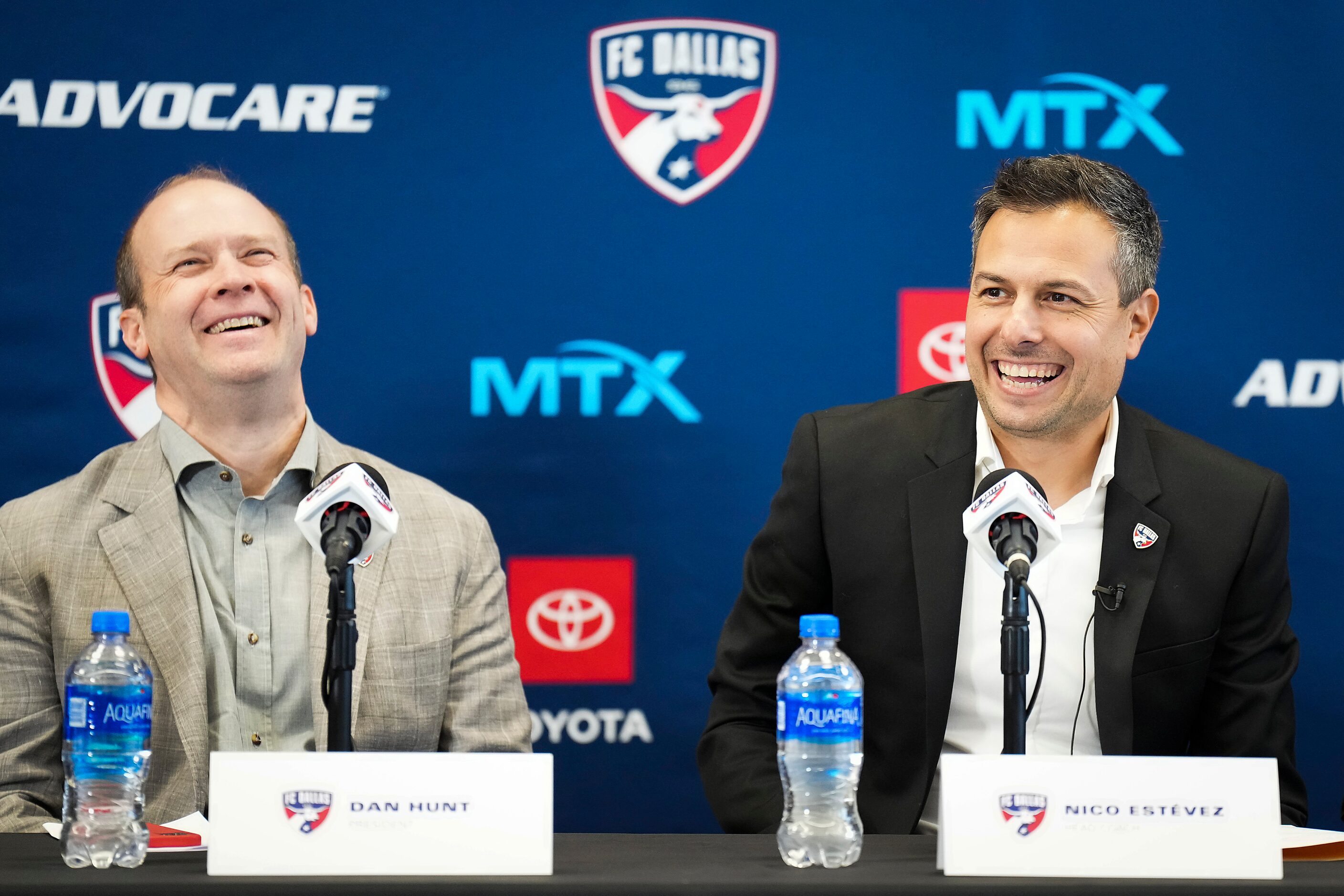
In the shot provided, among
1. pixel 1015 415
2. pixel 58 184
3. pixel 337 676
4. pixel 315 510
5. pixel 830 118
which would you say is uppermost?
pixel 830 118

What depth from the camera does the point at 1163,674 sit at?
227 cm

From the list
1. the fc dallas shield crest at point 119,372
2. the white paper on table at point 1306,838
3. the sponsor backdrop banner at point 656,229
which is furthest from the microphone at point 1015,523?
the fc dallas shield crest at point 119,372

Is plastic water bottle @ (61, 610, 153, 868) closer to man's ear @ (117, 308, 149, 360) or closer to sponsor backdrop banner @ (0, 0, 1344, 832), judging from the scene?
man's ear @ (117, 308, 149, 360)

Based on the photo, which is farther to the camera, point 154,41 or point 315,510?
point 154,41

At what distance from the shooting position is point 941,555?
230 cm

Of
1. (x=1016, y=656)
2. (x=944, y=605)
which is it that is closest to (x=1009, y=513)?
(x=1016, y=656)

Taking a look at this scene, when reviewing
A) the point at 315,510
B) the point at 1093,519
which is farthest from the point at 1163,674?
the point at 315,510

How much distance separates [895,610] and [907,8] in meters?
1.38

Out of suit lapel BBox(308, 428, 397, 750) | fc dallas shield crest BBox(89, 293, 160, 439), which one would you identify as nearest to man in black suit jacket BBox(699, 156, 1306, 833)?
suit lapel BBox(308, 428, 397, 750)

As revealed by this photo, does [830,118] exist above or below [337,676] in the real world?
above

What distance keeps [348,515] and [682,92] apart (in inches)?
63.8

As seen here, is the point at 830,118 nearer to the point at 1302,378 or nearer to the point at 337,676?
the point at 1302,378

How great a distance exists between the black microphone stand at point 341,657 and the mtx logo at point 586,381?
1374 mm

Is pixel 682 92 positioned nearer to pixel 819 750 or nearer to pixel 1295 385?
pixel 1295 385
